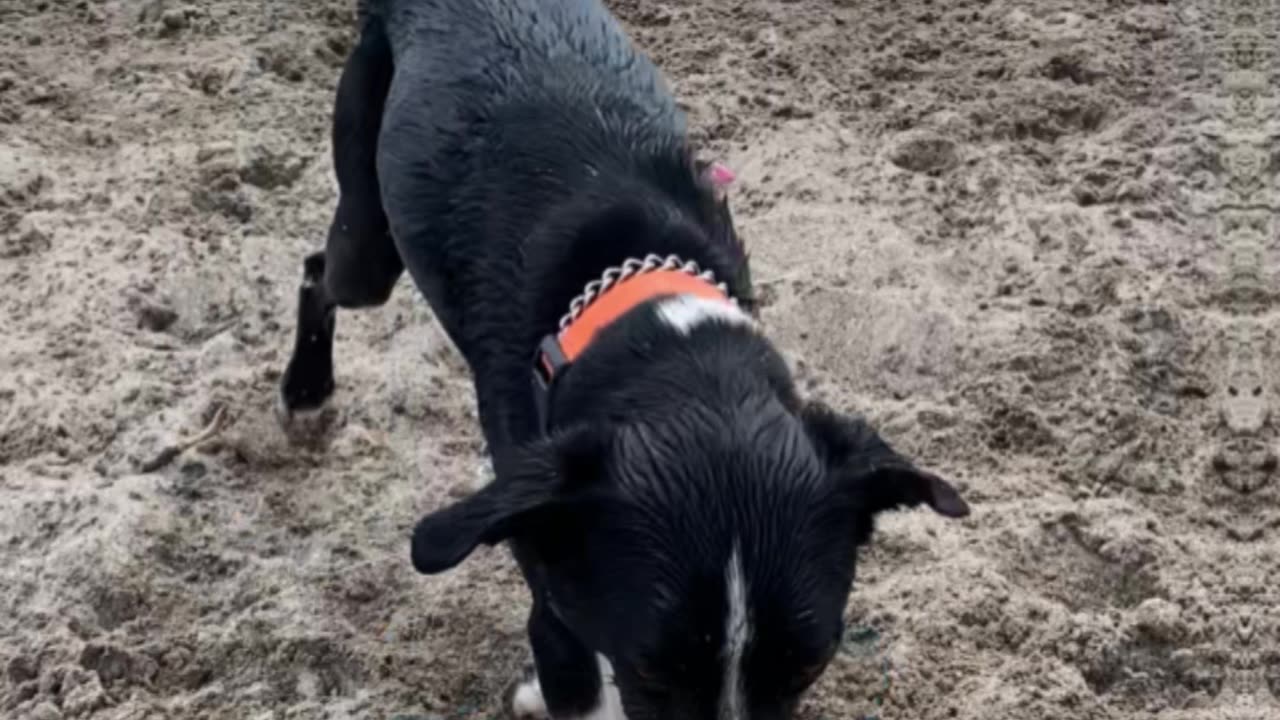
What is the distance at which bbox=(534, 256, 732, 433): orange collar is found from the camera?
132 inches

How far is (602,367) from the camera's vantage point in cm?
327

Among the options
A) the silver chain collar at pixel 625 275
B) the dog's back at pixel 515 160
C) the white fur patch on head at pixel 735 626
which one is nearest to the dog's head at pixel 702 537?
the white fur patch on head at pixel 735 626

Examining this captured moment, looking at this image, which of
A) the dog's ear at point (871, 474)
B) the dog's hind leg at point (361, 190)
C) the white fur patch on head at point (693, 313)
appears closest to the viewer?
the dog's ear at point (871, 474)

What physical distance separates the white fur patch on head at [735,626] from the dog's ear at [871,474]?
345mm

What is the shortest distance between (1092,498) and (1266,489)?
0.51 m

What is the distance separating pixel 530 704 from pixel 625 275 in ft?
4.15

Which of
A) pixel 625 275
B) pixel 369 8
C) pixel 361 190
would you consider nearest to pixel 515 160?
pixel 625 275

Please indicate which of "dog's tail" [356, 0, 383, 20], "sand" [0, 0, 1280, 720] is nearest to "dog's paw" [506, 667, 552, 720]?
"sand" [0, 0, 1280, 720]

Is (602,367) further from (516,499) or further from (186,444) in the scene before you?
(186,444)

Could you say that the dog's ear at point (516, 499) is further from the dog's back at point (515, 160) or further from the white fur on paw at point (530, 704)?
the white fur on paw at point (530, 704)

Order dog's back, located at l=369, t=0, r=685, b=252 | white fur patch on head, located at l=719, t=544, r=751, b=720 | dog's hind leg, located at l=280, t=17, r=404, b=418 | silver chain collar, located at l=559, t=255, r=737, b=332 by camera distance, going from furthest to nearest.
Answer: dog's hind leg, located at l=280, t=17, r=404, b=418, dog's back, located at l=369, t=0, r=685, b=252, silver chain collar, located at l=559, t=255, r=737, b=332, white fur patch on head, located at l=719, t=544, r=751, b=720

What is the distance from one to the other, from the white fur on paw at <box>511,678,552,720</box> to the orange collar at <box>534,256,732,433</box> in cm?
96

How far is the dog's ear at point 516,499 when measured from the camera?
2.89 metres

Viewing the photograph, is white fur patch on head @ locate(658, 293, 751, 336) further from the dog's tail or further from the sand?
the dog's tail
